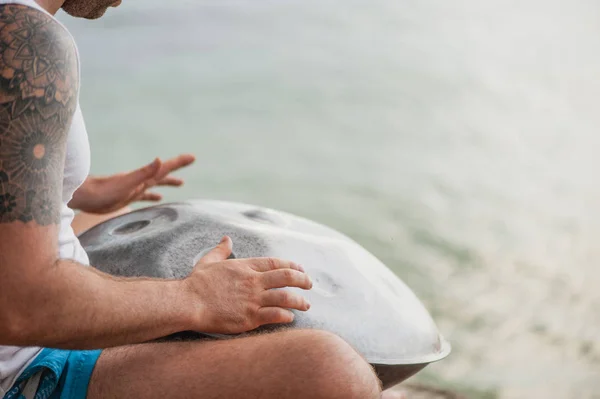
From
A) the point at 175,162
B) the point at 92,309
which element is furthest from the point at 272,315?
the point at 175,162

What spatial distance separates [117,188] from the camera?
5.61 ft

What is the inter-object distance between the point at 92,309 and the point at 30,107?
270 millimetres

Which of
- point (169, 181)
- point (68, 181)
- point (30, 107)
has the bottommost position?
point (169, 181)

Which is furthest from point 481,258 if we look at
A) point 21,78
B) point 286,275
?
point 21,78

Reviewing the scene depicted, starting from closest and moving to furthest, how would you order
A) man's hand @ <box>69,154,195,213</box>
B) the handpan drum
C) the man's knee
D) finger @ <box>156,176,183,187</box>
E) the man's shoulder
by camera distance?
the man's shoulder, the man's knee, the handpan drum, man's hand @ <box>69,154,195,213</box>, finger @ <box>156,176,183,187</box>

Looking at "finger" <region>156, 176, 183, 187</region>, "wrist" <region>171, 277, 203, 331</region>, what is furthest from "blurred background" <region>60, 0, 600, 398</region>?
"wrist" <region>171, 277, 203, 331</region>

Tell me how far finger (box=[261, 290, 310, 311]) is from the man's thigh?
7cm

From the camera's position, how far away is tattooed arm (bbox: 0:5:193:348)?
89cm

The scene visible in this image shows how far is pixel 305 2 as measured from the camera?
4.45 m

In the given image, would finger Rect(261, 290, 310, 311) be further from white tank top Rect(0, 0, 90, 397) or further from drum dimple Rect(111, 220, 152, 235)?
drum dimple Rect(111, 220, 152, 235)

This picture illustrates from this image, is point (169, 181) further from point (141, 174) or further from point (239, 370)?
point (239, 370)

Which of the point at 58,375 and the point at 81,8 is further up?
the point at 81,8

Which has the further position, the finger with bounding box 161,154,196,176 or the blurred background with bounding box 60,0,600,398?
the blurred background with bounding box 60,0,600,398

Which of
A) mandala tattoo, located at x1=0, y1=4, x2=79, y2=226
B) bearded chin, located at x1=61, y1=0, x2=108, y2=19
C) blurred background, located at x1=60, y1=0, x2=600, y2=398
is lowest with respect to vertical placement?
blurred background, located at x1=60, y1=0, x2=600, y2=398
